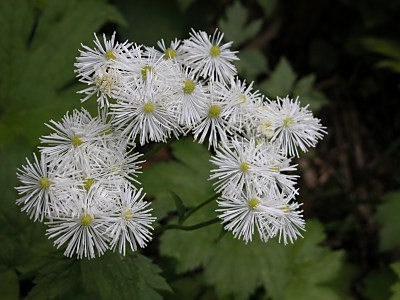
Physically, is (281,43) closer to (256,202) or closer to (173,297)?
(173,297)

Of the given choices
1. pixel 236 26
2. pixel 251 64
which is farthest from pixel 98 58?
pixel 251 64

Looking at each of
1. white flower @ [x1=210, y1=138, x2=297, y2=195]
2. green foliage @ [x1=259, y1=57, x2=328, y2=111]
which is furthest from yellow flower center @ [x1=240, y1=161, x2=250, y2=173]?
green foliage @ [x1=259, y1=57, x2=328, y2=111]

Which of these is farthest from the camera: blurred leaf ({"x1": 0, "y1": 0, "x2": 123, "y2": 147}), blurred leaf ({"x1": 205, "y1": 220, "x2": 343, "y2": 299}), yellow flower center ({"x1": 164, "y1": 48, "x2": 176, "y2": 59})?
blurred leaf ({"x1": 0, "y1": 0, "x2": 123, "y2": 147})

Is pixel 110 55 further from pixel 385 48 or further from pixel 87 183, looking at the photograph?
pixel 385 48

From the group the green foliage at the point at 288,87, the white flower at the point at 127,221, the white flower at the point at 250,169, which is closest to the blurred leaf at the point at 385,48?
the green foliage at the point at 288,87

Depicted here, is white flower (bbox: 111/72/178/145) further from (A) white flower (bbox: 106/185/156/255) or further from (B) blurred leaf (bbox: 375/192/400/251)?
(B) blurred leaf (bbox: 375/192/400/251)

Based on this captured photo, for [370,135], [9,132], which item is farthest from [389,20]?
[9,132]

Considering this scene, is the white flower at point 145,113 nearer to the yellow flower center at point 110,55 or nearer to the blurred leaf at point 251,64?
the yellow flower center at point 110,55
